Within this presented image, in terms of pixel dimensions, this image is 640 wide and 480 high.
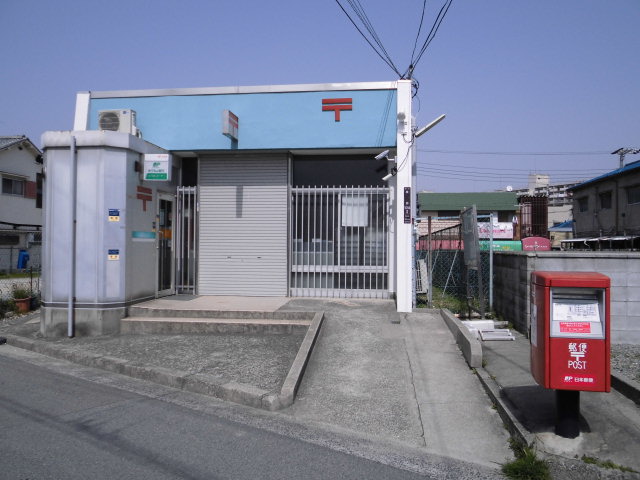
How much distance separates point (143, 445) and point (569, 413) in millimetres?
3985

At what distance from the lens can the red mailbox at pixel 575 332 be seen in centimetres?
454

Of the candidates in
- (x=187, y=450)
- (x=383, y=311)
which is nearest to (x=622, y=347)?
(x=383, y=311)

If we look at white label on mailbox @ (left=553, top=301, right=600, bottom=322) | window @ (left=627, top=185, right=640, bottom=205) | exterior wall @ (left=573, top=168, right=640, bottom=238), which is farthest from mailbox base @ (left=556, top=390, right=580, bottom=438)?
window @ (left=627, top=185, right=640, bottom=205)

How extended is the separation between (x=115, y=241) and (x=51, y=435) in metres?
5.04

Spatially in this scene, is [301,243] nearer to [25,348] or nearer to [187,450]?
[25,348]

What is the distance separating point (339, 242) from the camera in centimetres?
1157

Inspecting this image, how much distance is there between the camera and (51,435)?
4918 mm

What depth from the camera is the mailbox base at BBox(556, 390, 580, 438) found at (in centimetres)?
475

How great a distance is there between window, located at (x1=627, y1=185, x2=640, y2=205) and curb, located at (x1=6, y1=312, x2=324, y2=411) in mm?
26138

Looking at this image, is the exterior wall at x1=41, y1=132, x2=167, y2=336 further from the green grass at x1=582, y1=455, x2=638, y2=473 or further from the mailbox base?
the green grass at x1=582, y1=455, x2=638, y2=473

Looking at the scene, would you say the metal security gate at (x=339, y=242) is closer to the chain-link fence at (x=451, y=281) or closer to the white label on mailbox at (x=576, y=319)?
the chain-link fence at (x=451, y=281)

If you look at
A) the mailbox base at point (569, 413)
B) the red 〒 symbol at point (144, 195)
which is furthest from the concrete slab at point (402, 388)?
the red 〒 symbol at point (144, 195)

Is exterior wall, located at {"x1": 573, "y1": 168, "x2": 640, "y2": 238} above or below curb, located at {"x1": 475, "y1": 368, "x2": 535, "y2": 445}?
above

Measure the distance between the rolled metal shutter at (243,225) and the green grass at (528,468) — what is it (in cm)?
766
